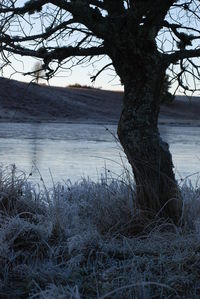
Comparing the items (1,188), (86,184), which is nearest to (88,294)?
(1,188)

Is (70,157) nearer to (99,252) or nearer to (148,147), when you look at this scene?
(148,147)

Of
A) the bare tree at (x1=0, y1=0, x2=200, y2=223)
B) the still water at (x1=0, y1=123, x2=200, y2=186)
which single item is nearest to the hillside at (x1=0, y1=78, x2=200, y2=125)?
the still water at (x1=0, y1=123, x2=200, y2=186)

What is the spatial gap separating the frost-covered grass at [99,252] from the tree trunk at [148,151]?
0.15 meters

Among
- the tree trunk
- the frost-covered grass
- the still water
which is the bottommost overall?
the still water

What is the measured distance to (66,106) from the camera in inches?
1469

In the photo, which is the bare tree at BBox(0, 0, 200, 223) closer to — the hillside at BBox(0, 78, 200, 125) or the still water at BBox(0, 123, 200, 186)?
the still water at BBox(0, 123, 200, 186)

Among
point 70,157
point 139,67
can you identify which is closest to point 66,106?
point 70,157

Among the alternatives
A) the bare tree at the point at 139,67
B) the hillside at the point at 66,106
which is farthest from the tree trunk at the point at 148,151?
the hillside at the point at 66,106

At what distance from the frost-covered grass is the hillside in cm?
2441

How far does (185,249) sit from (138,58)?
5.79ft

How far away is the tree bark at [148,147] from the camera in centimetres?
553

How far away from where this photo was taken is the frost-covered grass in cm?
390

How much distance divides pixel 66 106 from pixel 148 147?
105 feet

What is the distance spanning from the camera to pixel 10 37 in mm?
5461
